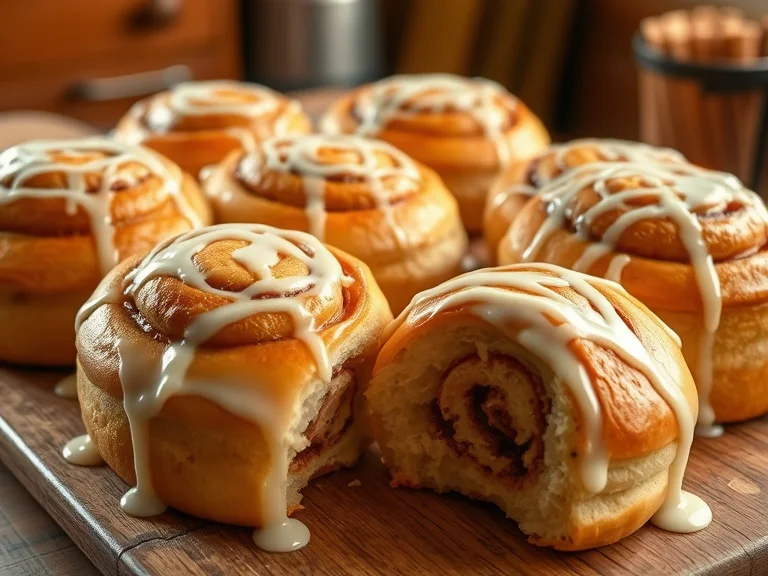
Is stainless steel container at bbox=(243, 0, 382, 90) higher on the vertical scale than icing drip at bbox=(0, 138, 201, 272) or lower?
lower

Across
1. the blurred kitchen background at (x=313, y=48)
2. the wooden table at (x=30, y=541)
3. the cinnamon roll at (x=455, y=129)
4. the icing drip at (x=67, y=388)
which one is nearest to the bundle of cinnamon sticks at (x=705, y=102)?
the cinnamon roll at (x=455, y=129)

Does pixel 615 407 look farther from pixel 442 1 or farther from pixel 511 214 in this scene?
pixel 442 1

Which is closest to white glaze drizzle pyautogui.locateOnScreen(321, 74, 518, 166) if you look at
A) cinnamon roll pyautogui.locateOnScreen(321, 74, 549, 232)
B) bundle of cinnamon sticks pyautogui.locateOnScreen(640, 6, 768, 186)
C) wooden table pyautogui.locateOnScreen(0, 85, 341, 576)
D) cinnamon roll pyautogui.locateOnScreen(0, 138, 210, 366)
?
cinnamon roll pyautogui.locateOnScreen(321, 74, 549, 232)

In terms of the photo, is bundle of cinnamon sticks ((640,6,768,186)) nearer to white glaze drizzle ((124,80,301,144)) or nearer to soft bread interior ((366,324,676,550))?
white glaze drizzle ((124,80,301,144))

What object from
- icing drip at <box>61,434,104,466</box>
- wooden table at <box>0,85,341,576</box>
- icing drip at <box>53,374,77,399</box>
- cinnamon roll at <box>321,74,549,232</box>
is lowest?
wooden table at <box>0,85,341,576</box>

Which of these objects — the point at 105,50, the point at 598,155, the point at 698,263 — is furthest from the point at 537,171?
the point at 105,50

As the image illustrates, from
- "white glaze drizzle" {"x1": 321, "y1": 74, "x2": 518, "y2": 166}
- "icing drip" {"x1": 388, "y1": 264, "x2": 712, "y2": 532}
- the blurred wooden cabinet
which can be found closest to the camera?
"icing drip" {"x1": 388, "y1": 264, "x2": 712, "y2": 532}
